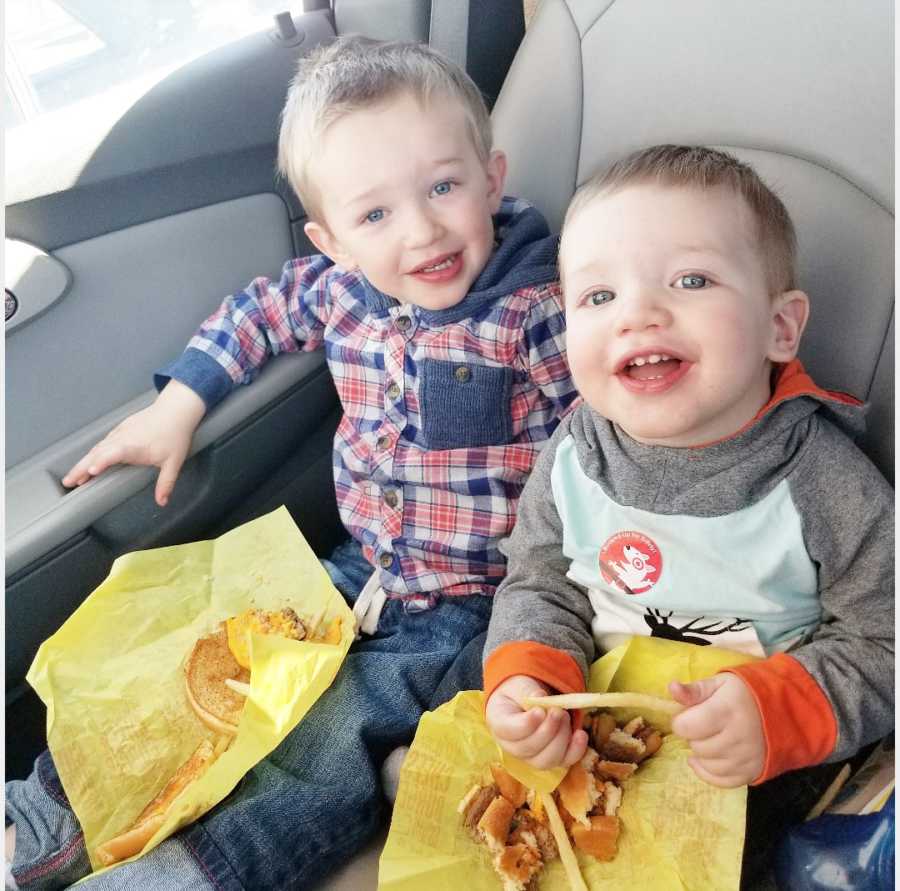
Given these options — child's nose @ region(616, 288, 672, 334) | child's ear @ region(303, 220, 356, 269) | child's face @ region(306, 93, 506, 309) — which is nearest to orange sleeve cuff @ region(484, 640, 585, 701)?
child's nose @ region(616, 288, 672, 334)

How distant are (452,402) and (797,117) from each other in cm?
53

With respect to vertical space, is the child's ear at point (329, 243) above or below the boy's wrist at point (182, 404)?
above

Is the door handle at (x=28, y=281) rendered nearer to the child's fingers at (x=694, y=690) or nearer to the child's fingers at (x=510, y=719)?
the child's fingers at (x=510, y=719)

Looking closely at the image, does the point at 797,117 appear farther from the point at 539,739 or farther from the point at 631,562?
the point at 539,739

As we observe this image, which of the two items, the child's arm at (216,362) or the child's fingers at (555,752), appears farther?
the child's arm at (216,362)

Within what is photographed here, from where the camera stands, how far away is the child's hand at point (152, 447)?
120 centimetres

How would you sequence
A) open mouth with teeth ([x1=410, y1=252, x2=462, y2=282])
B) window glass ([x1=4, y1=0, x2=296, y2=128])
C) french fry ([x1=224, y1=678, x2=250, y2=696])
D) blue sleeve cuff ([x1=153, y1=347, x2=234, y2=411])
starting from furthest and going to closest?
window glass ([x1=4, y1=0, x2=296, y2=128]), blue sleeve cuff ([x1=153, y1=347, x2=234, y2=411]), open mouth with teeth ([x1=410, y1=252, x2=462, y2=282]), french fry ([x1=224, y1=678, x2=250, y2=696])

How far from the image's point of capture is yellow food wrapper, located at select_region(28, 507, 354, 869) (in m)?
0.98

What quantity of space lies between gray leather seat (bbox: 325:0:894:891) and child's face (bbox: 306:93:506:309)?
204 mm

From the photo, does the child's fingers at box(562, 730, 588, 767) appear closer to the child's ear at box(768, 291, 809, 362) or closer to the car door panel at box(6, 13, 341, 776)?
the child's ear at box(768, 291, 809, 362)

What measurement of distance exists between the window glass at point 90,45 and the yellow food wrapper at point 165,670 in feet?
2.45

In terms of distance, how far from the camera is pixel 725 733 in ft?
2.61

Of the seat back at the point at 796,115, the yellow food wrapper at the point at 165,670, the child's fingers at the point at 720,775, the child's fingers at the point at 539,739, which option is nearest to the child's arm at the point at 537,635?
the child's fingers at the point at 539,739

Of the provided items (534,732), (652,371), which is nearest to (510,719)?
(534,732)
